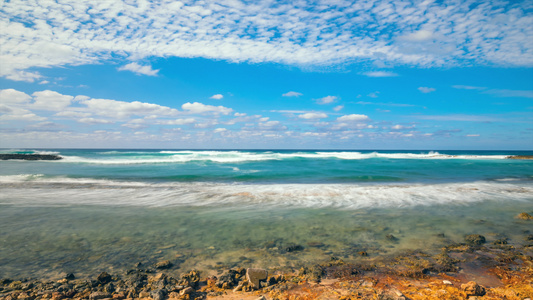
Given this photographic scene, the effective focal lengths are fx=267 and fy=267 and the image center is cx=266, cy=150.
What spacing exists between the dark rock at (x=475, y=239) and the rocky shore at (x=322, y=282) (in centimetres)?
82

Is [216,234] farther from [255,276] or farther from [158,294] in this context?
[158,294]

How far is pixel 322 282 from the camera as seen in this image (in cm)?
405

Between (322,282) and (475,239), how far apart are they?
4.15m

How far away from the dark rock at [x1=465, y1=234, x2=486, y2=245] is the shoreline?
82 centimetres

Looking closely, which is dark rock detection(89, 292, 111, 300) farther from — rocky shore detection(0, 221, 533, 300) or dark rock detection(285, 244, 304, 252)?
dark rock detection(285, 244, 304, 252)

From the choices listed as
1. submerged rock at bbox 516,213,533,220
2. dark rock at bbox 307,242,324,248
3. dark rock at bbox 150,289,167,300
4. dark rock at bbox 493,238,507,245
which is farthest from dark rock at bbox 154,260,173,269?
submerged rock at bbox 516,213,533,220

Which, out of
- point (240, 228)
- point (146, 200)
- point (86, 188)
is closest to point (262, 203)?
point (240, 228)

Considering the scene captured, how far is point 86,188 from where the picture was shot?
13422mm

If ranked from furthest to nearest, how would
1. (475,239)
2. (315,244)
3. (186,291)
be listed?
(475,239), (315,244), (186,291)

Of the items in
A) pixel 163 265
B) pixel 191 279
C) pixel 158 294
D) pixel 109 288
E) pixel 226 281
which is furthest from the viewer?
pixel 163 265

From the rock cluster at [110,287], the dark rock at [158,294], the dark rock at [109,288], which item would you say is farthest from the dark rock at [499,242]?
the dark rock at [109,288]

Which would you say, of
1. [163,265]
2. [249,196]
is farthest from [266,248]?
[249,196]

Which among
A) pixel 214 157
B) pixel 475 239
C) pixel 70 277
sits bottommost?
pixel 70 277

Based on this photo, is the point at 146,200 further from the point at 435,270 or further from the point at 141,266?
the point at 435,270
